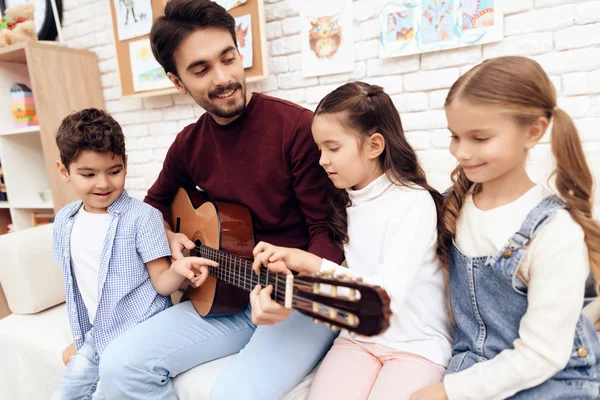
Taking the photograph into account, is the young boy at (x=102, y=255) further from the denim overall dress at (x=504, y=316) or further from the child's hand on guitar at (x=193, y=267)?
the denim overall dress at (x=504, y=316)

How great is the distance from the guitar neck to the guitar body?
0.03 m

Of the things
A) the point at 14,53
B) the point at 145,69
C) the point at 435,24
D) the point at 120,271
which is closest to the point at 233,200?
the point at 120,271

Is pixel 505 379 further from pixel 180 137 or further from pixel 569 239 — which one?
pixel 180 137

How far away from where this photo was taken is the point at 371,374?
0.98 meters

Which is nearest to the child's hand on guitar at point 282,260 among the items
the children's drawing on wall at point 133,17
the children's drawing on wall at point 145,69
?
the children's drawing on wall at point 145,69

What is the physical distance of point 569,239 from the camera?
771mm

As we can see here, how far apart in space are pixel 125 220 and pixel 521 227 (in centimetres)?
108

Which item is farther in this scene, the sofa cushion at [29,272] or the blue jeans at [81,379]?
the sofa cushion at [29,272]

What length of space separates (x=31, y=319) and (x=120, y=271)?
665 mm

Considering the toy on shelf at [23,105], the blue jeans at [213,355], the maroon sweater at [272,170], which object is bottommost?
the blue jeans at [213,355]

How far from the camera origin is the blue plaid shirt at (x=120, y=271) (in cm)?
124

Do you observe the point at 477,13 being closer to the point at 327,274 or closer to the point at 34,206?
the point at 327,274

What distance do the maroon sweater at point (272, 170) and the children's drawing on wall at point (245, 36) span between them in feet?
1.84

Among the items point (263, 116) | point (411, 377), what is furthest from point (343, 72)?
point (411, 377)
